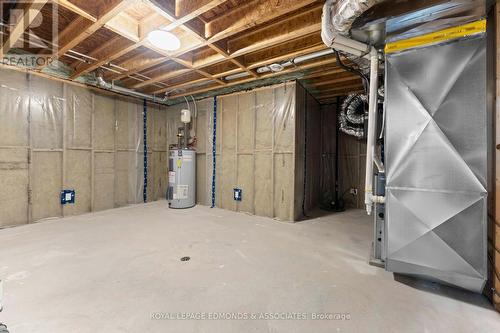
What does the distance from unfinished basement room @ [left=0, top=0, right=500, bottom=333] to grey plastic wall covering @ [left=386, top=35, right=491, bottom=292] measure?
11 mm

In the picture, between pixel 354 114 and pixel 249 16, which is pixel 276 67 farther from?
pixel 354 114

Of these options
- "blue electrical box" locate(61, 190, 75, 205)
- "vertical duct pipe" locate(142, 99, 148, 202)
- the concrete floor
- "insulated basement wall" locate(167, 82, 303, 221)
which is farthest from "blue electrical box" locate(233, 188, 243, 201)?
"blue electrical box" locate(61, 190, 75, 205)

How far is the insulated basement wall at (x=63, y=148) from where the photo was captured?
3.13m

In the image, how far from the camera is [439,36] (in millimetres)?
1645

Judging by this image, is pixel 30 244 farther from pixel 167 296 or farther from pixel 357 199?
pixel 357 199

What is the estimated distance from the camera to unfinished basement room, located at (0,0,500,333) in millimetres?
1511

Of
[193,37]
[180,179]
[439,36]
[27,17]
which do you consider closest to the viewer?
[439,36]

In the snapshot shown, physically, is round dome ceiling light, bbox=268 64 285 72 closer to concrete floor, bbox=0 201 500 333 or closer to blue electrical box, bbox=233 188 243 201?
blue electrical box, bbox=233 188 243 201

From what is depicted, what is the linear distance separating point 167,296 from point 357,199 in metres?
4.48

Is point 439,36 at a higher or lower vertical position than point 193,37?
lower

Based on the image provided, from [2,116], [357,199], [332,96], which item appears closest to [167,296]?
[2,116]

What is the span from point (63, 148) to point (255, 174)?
3403 millimetres

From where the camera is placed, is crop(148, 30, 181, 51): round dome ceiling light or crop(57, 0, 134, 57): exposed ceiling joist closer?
crop(57, 0, 134, 57): exposed ceiling joist

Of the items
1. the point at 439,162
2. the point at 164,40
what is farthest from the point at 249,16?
the point at 439,162
